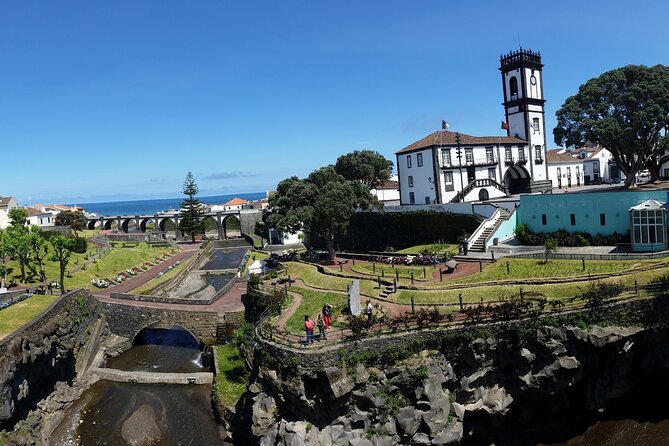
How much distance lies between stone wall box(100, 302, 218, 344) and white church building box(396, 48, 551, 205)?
25778 mm

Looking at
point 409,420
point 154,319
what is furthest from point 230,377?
point 409,420

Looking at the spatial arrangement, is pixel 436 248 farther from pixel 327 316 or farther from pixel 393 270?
pixel 327 316

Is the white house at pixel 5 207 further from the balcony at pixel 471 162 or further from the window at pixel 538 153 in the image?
the window at pixel 538 153

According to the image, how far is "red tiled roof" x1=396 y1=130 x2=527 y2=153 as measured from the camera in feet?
175

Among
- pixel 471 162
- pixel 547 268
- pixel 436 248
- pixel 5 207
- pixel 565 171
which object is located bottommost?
pixel 547 268

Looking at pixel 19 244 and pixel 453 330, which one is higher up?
pixel 19 244

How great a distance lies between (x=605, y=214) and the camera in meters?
37.9

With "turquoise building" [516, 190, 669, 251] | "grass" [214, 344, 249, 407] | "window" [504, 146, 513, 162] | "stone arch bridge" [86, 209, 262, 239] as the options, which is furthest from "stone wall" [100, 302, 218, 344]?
"stone arch bridge" [86, 209, 262, 239]

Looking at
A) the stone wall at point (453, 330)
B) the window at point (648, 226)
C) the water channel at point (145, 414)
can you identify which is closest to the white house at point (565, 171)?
the window at point (648, 226)

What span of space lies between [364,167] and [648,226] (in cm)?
4324

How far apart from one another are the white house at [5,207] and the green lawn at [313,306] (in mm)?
63401

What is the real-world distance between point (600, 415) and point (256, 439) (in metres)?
17.5

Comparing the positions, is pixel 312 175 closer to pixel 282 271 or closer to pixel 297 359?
pixel 282 271

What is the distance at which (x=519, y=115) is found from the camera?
192 feet
